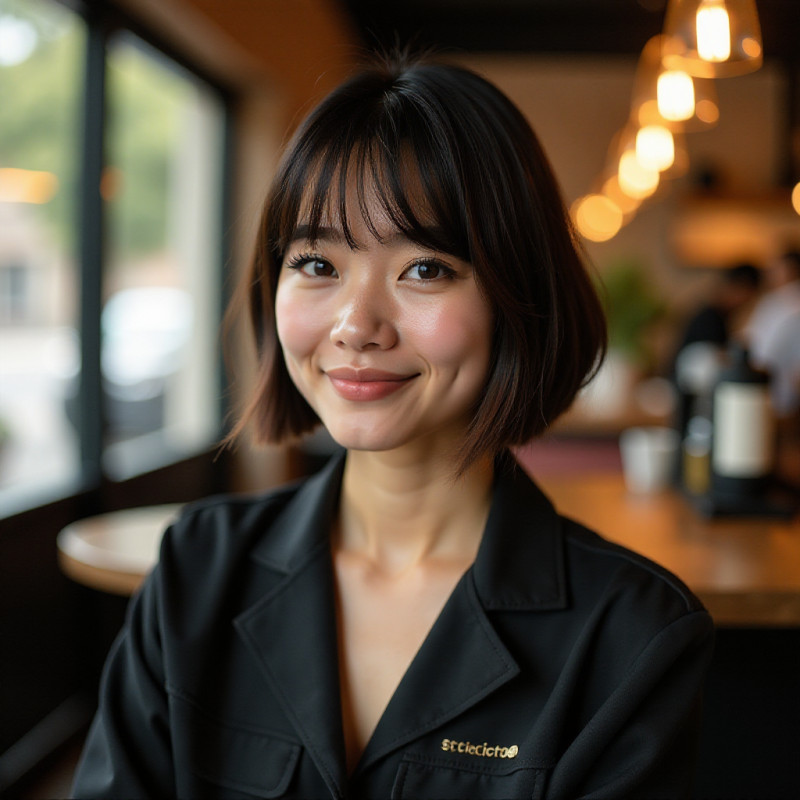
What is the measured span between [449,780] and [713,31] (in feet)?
3.96

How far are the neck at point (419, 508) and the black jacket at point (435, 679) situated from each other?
43mm

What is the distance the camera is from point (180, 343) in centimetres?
484

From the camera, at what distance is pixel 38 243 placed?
316 cm

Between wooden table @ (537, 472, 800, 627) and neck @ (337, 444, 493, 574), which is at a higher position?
neck @ (337, 444, 493, 574)

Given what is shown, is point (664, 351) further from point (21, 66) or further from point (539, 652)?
point (539, 652)

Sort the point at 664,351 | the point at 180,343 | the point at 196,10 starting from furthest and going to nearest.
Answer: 1. the point at 664,351
2. the point at 180,343
3. the point at 196,10

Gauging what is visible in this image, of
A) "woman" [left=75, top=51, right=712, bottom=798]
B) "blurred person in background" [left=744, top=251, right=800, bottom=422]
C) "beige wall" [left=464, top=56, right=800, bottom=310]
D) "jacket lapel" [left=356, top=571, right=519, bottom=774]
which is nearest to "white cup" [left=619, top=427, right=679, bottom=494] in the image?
"woman" [left=75, top=51, right=712, bottom=798]

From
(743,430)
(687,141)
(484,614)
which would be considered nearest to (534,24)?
(687,141)

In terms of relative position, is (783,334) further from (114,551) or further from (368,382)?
(368,382)

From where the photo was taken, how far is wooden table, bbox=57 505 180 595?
6.37 ft

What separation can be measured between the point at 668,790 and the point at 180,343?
417 centimetres

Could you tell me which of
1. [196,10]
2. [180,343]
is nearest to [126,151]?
[196,10]

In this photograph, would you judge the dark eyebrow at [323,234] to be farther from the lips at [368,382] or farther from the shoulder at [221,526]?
the shoulder at [221,526]

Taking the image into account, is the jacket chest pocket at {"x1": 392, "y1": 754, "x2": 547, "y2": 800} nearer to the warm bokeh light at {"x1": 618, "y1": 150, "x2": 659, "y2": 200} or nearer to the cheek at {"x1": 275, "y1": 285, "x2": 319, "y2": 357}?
the cheek at {"x1": 275, "y1": 285, "x2": 319, "y2": 357}
